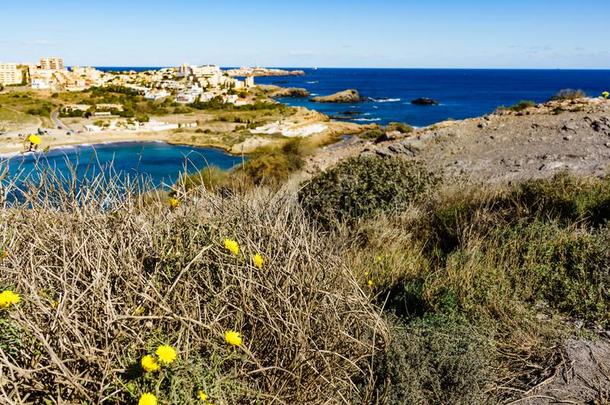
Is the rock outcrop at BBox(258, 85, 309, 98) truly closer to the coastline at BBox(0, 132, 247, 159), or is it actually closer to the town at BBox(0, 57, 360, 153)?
the town at BBox(0, 57, 360, 153)

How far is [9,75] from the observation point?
96875 mm

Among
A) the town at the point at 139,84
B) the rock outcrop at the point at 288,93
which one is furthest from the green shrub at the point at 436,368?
the rock outcrop at the point at 288,93

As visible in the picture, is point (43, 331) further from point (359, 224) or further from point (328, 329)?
point (359, 224)

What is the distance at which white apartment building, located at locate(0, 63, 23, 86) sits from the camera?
95.0 meters

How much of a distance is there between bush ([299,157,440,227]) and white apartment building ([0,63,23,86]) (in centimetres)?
10818

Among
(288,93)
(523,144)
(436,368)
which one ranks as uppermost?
(288,93)

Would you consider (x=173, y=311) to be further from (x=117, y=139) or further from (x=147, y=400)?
(x=117, y=139)

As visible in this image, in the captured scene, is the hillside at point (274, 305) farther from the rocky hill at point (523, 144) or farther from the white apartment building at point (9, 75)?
the white apartment building at point (9, 75)

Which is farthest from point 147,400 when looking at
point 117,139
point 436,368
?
point 117,139

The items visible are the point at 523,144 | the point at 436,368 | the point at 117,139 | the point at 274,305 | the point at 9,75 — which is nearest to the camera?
Result: the point at 274,305

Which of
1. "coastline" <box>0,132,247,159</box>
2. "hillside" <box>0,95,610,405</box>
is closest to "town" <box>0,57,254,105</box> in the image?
"coastline" <box>0,132,247,159</box>

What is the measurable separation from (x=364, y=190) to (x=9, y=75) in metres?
113

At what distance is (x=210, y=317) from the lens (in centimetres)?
220

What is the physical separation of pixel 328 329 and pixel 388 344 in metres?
0.57
